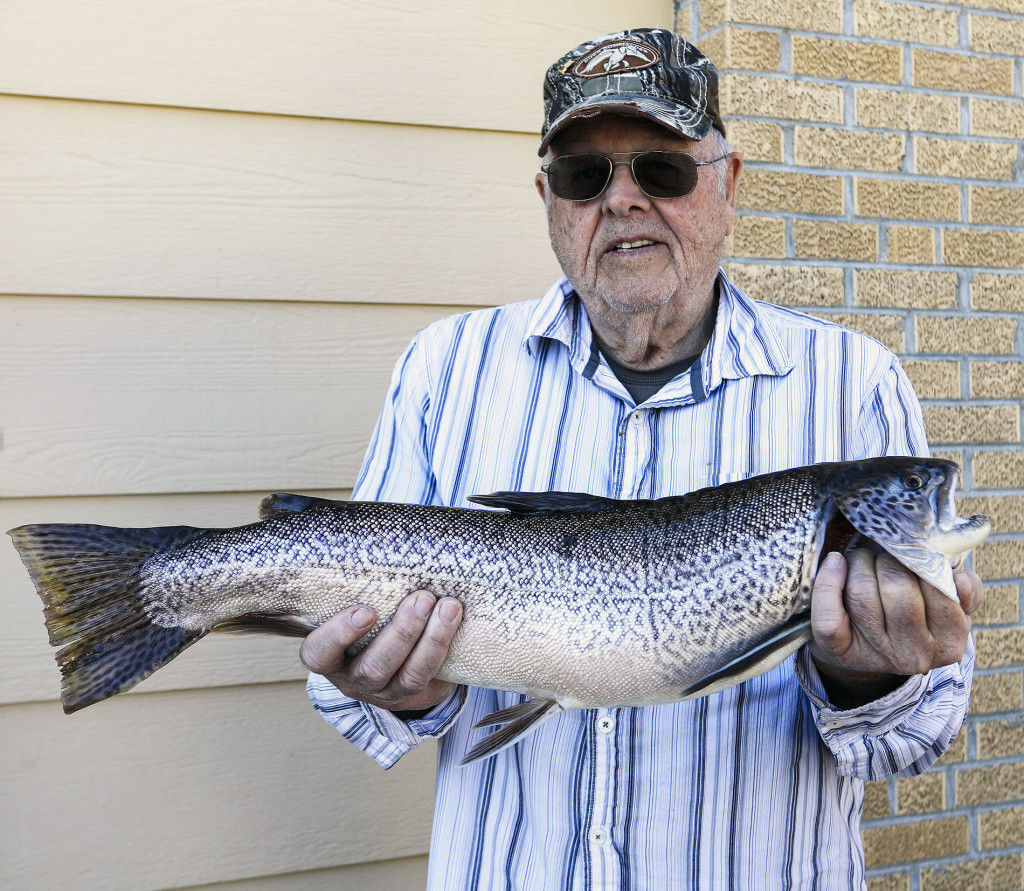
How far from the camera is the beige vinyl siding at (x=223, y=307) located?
2.74 m

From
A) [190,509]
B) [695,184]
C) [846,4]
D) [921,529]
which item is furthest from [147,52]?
[921,529]

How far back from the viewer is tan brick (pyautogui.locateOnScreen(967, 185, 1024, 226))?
3402mm

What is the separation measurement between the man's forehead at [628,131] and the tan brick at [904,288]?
121cm

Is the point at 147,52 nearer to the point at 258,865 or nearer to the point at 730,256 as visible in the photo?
the point at 730,256

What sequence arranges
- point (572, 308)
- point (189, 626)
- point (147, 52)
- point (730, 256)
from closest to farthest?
point (189, 626) → point (572, 308) → point (147, 52) → point (730, 256)

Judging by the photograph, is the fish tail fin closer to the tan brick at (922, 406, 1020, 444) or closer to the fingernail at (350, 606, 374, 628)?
the fingernail at (350, 606, 374, 628)

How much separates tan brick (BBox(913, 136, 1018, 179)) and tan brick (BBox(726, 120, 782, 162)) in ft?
1.71

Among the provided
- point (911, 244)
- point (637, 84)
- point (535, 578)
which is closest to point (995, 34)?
point (911, 244)

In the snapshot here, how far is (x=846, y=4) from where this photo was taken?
3227mm

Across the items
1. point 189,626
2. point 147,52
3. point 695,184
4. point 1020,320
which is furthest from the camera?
point 1020,320

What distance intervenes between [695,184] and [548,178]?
33cm

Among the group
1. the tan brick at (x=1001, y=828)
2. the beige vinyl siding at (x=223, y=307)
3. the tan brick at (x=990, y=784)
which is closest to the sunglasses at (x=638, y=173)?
the beige vinyl siding at (x=223, y=307)

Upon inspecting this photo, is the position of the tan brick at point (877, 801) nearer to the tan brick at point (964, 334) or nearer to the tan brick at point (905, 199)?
the tan brick at point (964, 334)

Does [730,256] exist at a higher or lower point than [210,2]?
lower
